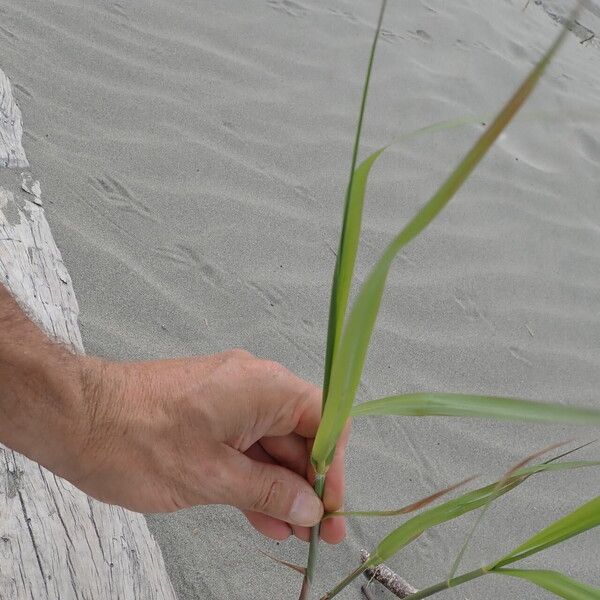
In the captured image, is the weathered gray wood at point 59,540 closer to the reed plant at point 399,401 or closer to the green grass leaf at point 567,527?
the reed plant at point 399,401

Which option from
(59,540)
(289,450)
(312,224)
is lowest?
(59,540)

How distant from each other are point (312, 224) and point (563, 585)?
1.79 meters

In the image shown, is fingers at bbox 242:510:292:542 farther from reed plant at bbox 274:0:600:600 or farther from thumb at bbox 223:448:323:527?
reed plant at bbox 274:0:600:600

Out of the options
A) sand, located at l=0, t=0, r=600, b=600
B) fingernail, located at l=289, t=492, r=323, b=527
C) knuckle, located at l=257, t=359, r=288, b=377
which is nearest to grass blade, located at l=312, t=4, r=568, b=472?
fingernail, located at l=289, t=492, r=323, b=527

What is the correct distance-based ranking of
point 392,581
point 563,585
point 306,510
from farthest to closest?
1. point 392,581
2. point 306,510
3. point 563,585

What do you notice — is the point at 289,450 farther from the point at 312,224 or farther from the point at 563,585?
the point at 312,224

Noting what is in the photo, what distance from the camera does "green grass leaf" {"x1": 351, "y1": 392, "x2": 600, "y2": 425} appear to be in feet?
2.17

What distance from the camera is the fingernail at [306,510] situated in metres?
1.14

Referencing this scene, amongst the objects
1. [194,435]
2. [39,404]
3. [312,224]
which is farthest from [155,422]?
[312,224]

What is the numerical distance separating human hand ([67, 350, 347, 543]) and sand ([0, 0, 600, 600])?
0.44 metres

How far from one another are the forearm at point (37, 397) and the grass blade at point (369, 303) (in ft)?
1.26

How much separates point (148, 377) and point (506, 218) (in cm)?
200

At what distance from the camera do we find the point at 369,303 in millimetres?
751

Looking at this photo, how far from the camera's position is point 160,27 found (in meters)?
3.26
